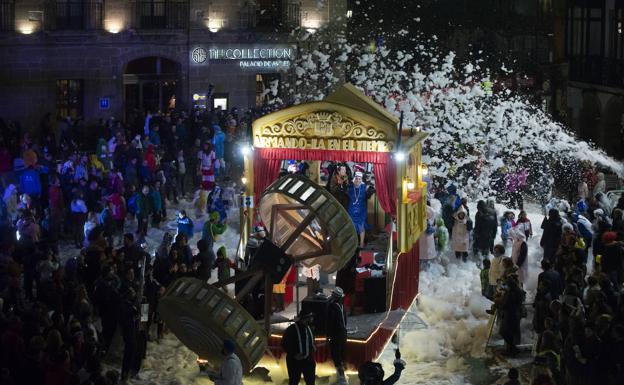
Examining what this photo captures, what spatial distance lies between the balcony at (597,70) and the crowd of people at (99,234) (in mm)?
12567

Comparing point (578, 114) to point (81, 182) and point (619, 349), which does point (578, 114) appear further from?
point (619, 349)

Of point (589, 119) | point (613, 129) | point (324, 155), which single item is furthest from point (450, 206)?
point (589, 119)

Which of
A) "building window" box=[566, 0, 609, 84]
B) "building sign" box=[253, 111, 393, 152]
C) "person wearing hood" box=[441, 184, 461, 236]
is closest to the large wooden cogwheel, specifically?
"building sign" box=[253, 111, 393, 152]

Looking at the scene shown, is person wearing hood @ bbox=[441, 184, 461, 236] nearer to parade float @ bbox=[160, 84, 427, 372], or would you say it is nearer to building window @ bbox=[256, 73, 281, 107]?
parade float @ bbox=[160, 84, 427, 372]

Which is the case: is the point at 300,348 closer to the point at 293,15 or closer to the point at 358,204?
the point at 358,204

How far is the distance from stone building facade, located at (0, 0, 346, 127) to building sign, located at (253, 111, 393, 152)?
1845 cm

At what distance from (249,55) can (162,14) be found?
305cm

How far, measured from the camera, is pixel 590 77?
3666 centimetres

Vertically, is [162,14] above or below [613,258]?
above

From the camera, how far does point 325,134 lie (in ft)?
55.8

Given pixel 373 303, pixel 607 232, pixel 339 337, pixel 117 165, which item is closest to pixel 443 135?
pixel 117 165

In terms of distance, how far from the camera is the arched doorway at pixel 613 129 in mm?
34719

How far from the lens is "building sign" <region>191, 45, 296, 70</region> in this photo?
117ft

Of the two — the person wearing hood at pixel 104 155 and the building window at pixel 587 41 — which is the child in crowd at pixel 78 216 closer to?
the person wearing hood at pixel 104 155
